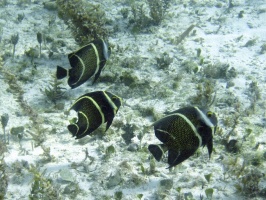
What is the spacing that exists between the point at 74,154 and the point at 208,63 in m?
5.08

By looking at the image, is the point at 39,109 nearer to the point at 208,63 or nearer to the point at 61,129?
the point at 61,129

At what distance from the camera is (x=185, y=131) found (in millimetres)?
2904

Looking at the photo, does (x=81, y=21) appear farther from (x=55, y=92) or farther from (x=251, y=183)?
(x=251, y=183)

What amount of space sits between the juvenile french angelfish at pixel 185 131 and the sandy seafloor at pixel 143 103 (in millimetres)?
1514

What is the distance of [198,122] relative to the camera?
9.31ft

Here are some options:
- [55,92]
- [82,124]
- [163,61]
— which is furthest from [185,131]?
[163,61]

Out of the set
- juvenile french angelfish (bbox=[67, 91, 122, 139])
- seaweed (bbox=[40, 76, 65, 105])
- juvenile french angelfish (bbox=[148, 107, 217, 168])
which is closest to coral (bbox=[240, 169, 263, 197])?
juvenile french angelfish (bbox=[148, 107, 217, 168])

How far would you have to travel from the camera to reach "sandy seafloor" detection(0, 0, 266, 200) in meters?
4.58

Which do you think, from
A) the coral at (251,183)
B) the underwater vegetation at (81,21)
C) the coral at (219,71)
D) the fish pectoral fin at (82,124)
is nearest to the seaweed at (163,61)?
the coral at (219,71)

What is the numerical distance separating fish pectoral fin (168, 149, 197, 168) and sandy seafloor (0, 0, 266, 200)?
1441mm

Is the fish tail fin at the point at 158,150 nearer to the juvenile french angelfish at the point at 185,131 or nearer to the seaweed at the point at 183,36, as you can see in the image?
the juvenile french angelfish at the point at 185,131

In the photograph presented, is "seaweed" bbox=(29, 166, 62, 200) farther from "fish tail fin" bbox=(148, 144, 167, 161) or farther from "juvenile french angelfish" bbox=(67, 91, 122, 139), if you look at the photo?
"fish tail fin" bbox=(148, 144, 167, 161)

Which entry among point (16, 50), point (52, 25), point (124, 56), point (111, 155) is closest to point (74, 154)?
point (111, 155)

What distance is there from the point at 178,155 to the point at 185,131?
28 cm
